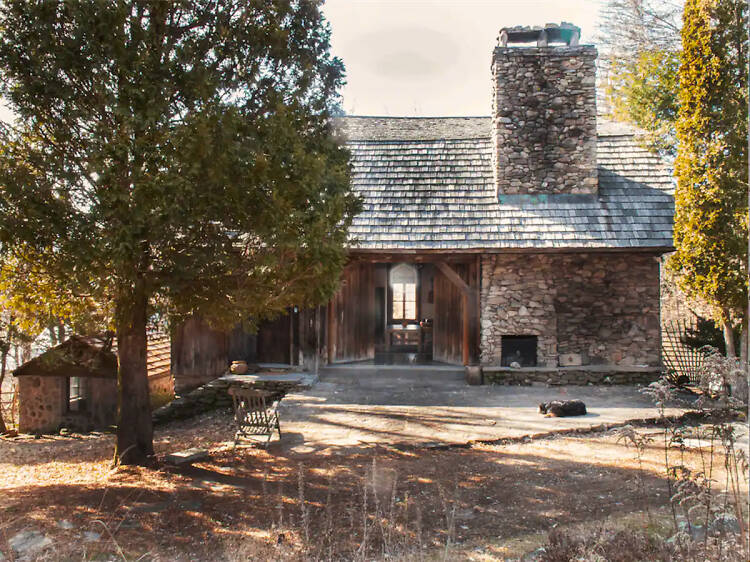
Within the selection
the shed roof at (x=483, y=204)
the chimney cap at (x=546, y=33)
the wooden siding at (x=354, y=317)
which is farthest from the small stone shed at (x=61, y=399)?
the chimney cap at (x=546, y=33)

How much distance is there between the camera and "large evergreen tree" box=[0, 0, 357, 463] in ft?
19.2

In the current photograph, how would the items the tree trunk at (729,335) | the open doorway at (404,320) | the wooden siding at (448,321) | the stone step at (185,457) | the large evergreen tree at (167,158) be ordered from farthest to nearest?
the open doorway at (404,320) < the wooden siding at (448,321) < the tree trunk at (729,335) < the stone step at (185,457) < the large evergreen tree at (167,158)

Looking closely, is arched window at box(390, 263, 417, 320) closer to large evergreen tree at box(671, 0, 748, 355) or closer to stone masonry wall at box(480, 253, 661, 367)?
stone masonry wall at box(480, 253, 661, 367)

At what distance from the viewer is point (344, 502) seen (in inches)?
230

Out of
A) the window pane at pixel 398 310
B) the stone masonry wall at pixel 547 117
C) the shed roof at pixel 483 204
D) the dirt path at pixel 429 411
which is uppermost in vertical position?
the stone masonry wall at pixel 547 117

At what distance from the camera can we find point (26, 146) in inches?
247

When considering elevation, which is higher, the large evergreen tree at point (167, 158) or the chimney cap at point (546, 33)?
the chimney cap at point (546, 33)

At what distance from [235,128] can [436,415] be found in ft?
17.9

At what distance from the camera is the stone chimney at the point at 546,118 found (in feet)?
40.1

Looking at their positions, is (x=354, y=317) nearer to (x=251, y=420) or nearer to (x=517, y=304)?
(x=517, y=304)

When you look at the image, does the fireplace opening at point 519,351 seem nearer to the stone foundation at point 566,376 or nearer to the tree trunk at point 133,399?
the stone foundation at point 566,376

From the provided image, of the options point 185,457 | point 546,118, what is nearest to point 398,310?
point 546,118

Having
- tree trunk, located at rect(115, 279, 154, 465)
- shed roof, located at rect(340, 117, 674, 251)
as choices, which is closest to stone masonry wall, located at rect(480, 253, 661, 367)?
shed roof, located at rect(340, 117, 674, 251)

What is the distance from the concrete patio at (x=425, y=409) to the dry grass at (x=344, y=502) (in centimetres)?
46
